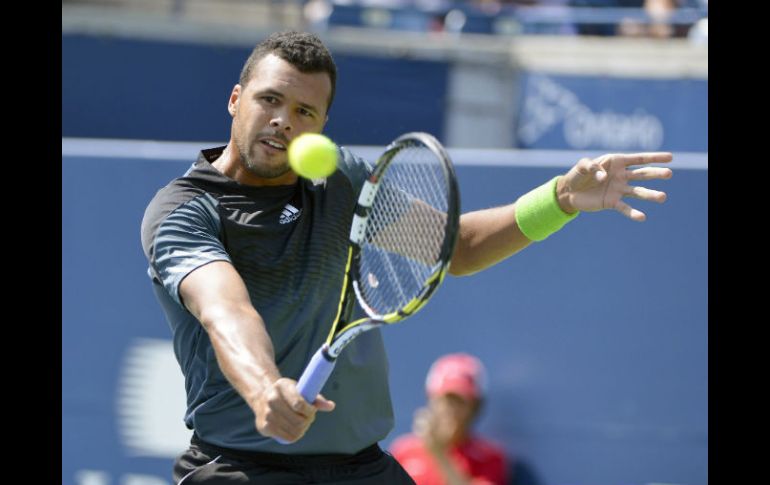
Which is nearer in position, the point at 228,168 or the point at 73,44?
the point at 228,168

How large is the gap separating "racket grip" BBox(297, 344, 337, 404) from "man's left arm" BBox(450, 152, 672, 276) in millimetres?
720

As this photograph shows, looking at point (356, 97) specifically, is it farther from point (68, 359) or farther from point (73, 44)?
point (68, 359)

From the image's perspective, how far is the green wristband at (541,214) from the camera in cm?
373

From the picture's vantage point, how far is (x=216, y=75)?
9.45 m

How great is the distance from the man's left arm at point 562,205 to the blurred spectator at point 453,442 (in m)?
1.69

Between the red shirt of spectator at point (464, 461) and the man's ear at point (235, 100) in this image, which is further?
the red shirt of spectator at point (464, 461)

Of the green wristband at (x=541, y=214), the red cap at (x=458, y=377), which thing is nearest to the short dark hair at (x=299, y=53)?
the green wristband at (x=541, y=214)

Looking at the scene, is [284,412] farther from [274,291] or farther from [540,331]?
[540,331]

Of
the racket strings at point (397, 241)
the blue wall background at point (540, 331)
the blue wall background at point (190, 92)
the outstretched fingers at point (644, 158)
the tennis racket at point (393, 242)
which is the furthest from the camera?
the blue wall background at point (190, 92)

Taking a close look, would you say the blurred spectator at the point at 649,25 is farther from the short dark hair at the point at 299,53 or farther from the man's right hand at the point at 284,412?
the man's right hand at the point at 284,412

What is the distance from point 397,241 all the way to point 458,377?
2.10 meters

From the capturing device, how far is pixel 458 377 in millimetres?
5555

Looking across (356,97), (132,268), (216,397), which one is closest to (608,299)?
(132,268)

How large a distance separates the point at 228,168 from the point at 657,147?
21.6 feet
